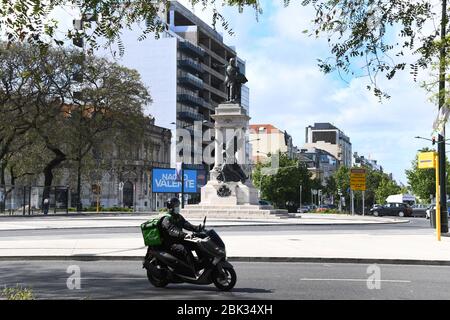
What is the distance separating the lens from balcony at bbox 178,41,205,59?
96.5 m

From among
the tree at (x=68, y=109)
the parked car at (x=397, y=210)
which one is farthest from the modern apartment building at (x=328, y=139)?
the tree at (x=68, y=109)

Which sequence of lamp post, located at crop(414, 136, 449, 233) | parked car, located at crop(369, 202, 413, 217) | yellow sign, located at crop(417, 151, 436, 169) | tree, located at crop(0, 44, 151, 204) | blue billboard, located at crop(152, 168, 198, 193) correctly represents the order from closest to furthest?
yellow sign, located at crop(417, 151, 436, 169) < lamp post, located at crop(414, 136, 449, 233) < tree, located at crop(0, 44, 151, 204) < blue billboard, located at crop(152, 168, 198, 193) < parked car, located at crop(369, 202, 413, 217)

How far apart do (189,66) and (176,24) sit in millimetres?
9840

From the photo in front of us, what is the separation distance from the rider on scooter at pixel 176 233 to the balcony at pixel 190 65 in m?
88.9

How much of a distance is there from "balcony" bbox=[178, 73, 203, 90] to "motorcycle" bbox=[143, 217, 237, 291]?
89.3 metres

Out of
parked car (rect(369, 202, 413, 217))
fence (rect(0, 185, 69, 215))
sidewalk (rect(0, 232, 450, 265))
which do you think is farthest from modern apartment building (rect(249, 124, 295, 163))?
sidewalk (rect(0, 232, 450, 265))

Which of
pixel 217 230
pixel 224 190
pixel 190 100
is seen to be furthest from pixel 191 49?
pixel 217 230

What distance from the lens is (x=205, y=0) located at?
25.5 feet

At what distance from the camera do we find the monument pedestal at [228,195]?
38138 millimetres

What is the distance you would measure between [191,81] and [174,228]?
90.8 meters

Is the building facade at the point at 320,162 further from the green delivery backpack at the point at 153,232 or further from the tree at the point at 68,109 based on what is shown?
the green delivery backpack at the point at 153,232

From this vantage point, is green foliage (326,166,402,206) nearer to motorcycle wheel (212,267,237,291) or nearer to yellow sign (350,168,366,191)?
yellow sign (350,168,366,191)

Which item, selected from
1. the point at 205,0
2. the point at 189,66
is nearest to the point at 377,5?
the point at 205,0
